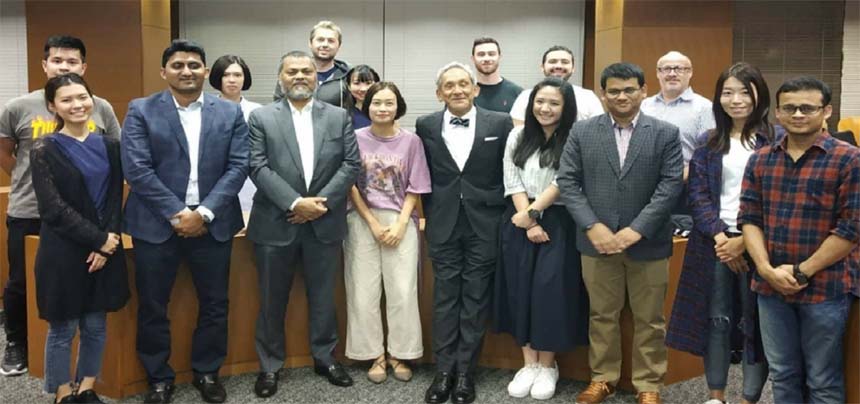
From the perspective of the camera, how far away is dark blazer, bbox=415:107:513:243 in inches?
135

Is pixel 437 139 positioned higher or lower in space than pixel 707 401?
higher

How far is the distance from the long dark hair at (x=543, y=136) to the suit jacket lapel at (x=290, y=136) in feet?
3.12

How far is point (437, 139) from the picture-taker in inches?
137

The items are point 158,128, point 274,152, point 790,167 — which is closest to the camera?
point 790,167

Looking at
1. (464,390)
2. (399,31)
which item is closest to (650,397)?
(464,390)

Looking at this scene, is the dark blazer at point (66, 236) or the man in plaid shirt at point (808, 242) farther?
the dark blazer at point (66, 236)

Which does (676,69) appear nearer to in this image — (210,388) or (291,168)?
(291,168)

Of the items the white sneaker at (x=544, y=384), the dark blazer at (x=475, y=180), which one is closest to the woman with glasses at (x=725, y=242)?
the white sneaker at (x=544, y=384)

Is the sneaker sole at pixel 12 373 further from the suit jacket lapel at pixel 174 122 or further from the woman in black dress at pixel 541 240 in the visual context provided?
the woman in black dress at pixel 541 240

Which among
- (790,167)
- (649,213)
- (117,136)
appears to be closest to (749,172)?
(790,167)

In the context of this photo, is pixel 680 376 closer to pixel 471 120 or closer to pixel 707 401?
pixel 707 401

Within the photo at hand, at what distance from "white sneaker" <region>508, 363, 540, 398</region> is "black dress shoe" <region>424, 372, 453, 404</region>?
286mm

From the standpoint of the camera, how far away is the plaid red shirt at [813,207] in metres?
2.50

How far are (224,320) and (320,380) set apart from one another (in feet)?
1.88
